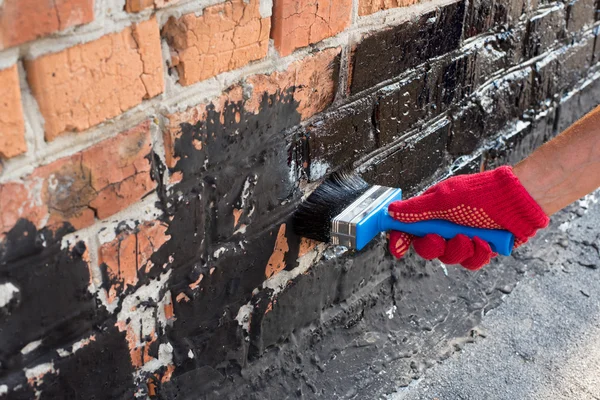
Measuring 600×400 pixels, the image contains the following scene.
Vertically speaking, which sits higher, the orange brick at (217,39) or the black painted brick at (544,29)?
the orange brick at (217,39)

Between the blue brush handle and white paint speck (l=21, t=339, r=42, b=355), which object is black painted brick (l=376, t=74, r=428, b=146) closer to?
the blue brush handle

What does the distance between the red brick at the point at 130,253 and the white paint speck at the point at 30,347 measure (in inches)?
5.9

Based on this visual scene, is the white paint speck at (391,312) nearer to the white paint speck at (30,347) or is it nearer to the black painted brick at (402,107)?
the black painted brick at (402,107)

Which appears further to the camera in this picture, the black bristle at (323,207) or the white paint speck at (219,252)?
the black bristle at (323,207)

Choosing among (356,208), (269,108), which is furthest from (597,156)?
(269,108)

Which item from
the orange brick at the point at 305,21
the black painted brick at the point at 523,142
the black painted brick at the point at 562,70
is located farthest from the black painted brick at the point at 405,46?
the black painted brick at the point at 562,70

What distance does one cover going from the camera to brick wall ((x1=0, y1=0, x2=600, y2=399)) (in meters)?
1.06

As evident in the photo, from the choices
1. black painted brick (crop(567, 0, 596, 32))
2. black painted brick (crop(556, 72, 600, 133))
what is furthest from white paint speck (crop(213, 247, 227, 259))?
black painted brick (crop(556, 72, 600, 133))

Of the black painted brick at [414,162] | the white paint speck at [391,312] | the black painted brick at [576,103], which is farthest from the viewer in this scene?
the black painted brick at [576,103]

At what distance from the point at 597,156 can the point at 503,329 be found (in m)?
0.74

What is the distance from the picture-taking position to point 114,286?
49.3 inches

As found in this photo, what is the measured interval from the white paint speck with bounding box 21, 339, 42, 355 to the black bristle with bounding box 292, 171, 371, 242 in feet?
2.29

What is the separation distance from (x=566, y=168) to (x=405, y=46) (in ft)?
1.73

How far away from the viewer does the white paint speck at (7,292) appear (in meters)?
1.05
